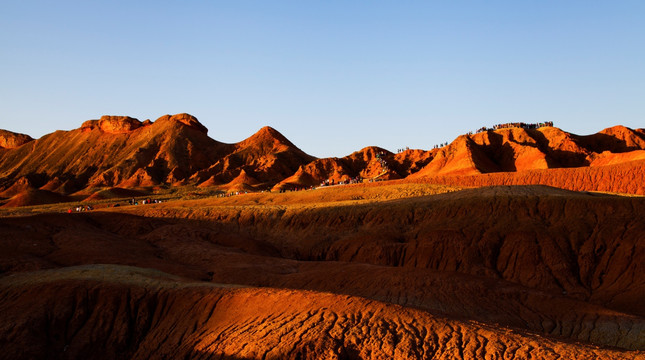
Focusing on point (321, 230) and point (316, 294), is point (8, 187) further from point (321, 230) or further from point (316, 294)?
point (316, 294)

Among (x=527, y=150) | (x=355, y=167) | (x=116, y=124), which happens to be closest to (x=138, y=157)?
(x=116, y=124)

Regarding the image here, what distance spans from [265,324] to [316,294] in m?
2.05

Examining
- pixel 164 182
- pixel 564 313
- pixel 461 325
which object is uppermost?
pixel 164 182

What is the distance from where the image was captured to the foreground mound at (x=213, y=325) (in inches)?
619

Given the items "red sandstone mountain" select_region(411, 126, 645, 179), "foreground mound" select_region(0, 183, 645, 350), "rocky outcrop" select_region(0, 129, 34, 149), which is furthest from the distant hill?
"foreground mound" select_region(0, 183, 645, 350)

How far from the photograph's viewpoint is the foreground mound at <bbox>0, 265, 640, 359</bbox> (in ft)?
51.5

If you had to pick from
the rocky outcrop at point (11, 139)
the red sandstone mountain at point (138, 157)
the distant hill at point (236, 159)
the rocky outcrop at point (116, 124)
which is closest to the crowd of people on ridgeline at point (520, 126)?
the distant hill at point (236, 159)

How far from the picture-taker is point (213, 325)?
751 inches

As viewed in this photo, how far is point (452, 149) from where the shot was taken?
10144cm

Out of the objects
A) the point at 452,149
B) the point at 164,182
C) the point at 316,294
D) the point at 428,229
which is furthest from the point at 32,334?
the point at 164,182

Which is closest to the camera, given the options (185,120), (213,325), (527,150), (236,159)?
(213,325)

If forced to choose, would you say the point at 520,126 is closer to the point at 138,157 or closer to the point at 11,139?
the point at 138,157

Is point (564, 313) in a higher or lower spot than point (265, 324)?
lower

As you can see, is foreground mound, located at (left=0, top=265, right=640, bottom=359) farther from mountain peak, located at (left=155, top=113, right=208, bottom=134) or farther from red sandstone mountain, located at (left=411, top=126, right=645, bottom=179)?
mountain peak, located at (left=155, top=113, right=208, bottom=134)
